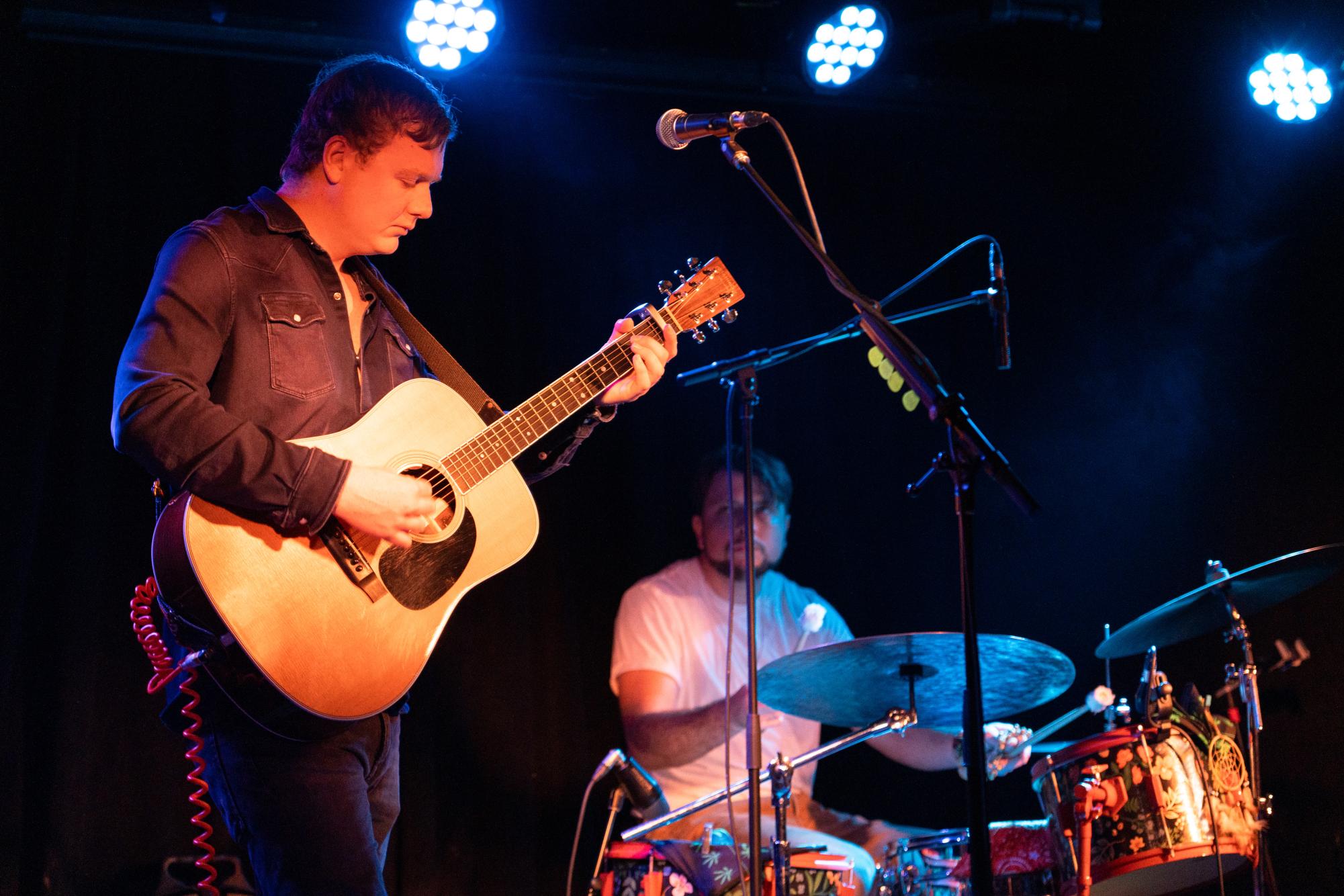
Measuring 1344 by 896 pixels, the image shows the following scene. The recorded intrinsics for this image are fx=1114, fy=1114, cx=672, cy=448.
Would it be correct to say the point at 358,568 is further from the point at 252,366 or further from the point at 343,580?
the point at 252,366

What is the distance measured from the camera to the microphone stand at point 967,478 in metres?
2.30

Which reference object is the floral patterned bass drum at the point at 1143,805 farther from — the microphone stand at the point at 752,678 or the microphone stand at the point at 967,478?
the microphone stand at the point at 967,478

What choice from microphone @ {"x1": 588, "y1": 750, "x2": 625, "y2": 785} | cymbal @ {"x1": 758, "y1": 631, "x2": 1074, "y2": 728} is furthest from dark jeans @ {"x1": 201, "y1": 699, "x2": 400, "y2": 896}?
cymbal @ {"x1": 758, "y1": 631, "x2": 1074, "y2": 728}

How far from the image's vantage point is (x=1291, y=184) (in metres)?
5.52

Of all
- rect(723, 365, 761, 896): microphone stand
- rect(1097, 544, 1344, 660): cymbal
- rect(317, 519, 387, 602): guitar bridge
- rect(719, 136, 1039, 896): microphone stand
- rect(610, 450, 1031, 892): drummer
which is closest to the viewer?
rect(719, 136, 1039, 896): microphone stand

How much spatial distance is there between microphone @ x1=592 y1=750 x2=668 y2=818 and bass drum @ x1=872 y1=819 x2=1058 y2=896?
2.93 ft

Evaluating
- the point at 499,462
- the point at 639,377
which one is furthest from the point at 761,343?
the point at 499,462

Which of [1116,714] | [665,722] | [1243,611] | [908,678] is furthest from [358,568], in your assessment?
[1243,611]

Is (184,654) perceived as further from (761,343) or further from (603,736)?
(761,343)

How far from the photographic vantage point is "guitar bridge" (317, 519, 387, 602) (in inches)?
94.7

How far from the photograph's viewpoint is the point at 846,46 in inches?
192

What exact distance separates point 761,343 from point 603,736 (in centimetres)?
196

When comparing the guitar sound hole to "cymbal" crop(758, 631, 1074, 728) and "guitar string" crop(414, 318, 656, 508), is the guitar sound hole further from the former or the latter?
"cymbal" crop(758, 631, 1074, 728)

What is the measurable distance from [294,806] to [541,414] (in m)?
1.11
